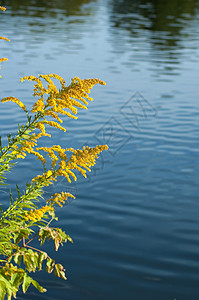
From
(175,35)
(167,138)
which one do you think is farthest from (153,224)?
(175,35)

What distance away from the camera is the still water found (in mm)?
9523

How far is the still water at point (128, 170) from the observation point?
952 centimetres

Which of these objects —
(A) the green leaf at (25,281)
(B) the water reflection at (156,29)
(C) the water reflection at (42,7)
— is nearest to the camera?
(A) the green leaf at (25,281)

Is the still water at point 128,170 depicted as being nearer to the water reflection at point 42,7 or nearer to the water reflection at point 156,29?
the water reflection at point 156,29

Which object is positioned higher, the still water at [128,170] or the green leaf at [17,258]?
the green leaf at [17,258]

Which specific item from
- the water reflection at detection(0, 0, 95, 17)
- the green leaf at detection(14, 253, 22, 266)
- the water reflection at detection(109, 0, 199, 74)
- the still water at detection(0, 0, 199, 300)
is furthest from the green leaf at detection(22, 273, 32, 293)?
the water reflection at detection(0, 0, 95, 17)

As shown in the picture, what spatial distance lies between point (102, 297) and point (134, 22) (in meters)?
57.1

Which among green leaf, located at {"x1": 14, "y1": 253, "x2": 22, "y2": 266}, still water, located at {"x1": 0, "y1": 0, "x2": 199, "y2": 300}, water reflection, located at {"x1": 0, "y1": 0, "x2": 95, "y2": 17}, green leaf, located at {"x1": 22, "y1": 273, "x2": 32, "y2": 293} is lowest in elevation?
still water, located at {"x1": 0, "y1": 0, "x2": 199, "y2": 300}

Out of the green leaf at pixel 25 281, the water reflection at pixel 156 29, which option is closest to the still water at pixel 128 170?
the water reflection at pixel 156 29

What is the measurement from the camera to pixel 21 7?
7650 centimetres

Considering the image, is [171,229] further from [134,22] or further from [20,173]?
[134,22]

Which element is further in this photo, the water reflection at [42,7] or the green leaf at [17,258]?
the water reflection at [42,7]


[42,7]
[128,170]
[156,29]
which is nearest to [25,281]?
[128,170]

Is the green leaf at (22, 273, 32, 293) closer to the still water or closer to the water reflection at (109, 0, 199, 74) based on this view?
the still water
